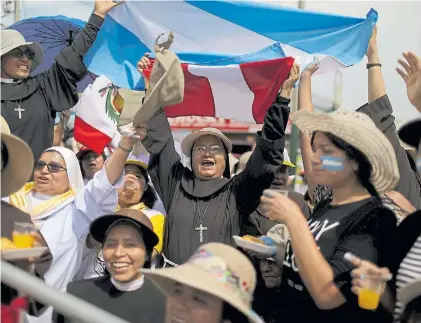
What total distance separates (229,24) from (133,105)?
992 mm

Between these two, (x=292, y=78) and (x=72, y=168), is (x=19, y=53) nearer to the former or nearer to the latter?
(x=72, y=168)

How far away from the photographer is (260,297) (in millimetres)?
2980

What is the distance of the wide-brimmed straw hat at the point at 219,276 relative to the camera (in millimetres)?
2312

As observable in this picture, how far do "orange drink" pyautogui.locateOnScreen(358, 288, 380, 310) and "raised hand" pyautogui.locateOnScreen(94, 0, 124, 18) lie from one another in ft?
10.1

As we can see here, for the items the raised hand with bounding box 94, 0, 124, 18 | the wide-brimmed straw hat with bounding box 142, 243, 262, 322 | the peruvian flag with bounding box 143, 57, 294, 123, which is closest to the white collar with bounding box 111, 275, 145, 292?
the wide-brimmed straw hat with bounding box 142, 243, 262, 322

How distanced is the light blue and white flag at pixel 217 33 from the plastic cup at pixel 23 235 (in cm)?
218

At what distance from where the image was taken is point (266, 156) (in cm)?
350

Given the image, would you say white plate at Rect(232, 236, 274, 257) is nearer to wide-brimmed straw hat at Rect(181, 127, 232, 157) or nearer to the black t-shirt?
the black t-shirt

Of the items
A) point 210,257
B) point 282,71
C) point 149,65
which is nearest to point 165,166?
point 149,65

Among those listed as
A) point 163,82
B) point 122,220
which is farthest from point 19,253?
point 163,82

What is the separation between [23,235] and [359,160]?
1.30 m

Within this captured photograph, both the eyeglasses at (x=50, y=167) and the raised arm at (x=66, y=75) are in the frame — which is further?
the raised arm at (x=66, y=75)

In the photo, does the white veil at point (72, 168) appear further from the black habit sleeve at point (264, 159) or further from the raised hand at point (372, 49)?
the raised hand at point (372, 49)

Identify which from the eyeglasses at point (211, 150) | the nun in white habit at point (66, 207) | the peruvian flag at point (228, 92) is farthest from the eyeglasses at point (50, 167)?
the peruvian flag at point (228, 92)
